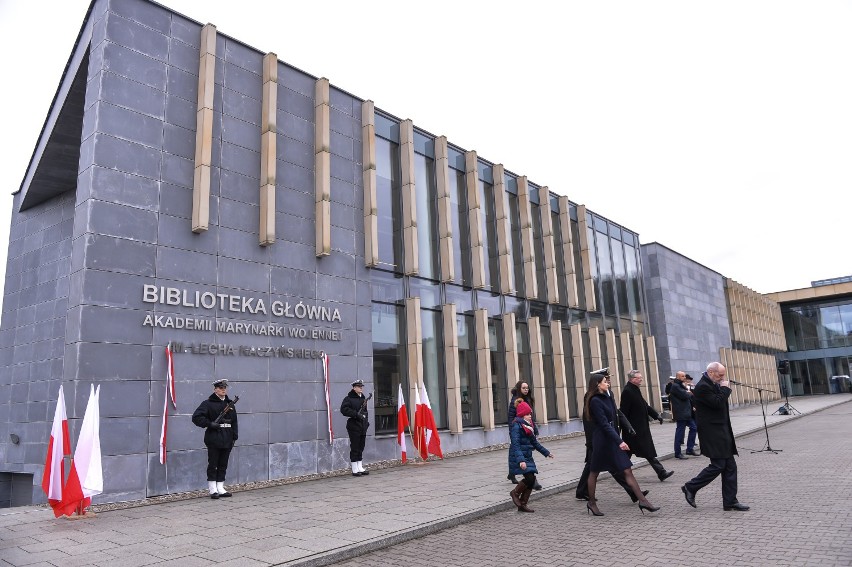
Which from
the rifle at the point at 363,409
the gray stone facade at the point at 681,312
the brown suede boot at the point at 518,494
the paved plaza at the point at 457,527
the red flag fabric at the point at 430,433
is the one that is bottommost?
the paved plaza at the point at 457,527

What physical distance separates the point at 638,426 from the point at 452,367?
23.7 feet

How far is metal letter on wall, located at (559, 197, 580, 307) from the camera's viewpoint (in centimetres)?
2400

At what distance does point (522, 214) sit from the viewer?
870 inches

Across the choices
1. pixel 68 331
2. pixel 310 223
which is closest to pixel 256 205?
pixel 310 223

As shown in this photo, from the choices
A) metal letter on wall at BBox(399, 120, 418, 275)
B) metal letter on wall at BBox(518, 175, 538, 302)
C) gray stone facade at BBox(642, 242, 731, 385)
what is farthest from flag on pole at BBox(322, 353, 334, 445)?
gray stone facade at BBox(642, 242, 731, 385)

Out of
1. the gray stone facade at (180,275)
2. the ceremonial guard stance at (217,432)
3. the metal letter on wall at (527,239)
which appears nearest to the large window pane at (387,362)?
the gray stone facade at (180,275)

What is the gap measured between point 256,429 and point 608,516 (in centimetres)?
735

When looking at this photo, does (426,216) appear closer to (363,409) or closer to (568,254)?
(363,409)

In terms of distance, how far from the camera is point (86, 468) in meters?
9.25

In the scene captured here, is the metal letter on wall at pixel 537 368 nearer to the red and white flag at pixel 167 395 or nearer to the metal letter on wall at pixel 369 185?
the metal letter on wall at pixel 369 185

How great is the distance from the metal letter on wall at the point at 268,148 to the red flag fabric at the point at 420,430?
217 inches

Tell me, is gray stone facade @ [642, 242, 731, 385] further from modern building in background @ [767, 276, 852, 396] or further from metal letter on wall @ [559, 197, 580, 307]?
modern building in background @ [767, 276, 852, 396]

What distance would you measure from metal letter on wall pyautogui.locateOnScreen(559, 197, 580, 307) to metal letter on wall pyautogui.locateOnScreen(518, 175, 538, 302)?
237 cm

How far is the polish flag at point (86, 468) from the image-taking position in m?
8.91
